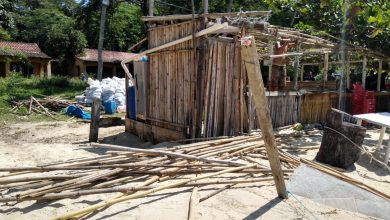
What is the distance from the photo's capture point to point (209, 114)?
7.62 meters

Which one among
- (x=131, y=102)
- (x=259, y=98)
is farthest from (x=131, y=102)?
(x=259, y=98)

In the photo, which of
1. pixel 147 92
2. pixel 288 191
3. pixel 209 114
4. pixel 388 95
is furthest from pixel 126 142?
pixel 388 95

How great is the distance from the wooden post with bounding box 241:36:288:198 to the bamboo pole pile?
0.86m

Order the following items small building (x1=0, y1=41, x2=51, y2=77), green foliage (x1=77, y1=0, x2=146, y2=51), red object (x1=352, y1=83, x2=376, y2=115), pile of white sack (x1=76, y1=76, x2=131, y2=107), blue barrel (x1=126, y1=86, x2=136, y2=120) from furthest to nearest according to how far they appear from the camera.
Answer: green foliage (x1=77, y1=0, x2=146, y2=51) → small building (x1=0, y1=41, x2=51, y2=77) → pile of white sack (x1=76, y1=76, x2=131, y2=107) → red object (x1=352, y1=83, x2=376, y2=115) → blue barrel (x1=126, y1=86, x2=136, y2=120)

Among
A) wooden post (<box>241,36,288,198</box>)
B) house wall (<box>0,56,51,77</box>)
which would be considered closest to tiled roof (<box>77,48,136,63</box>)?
house wall (<box>0,56,51,77</box>)

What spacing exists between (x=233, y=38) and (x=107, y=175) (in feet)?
14.4

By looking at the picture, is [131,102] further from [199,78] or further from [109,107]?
[109,107]

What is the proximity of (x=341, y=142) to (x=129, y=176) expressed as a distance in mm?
3710

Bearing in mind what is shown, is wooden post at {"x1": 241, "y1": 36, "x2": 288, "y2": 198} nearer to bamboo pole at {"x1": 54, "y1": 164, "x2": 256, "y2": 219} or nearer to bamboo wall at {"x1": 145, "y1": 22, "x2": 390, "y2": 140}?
bamboo pole at {"x1": 54, "y1": 164, "x2": 256, "y2": 219}

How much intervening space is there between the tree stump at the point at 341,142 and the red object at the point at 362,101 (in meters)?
5.50

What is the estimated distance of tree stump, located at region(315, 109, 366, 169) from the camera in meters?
6.39

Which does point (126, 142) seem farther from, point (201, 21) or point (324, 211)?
point (324, 211)

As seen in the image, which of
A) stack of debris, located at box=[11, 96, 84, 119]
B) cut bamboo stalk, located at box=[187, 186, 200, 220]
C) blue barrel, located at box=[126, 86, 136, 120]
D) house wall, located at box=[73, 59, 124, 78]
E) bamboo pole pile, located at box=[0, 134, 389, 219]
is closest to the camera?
cut bamboo stalk, located at box=[187, 186, 200, 220]

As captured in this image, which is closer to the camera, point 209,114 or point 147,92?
point 209,114
